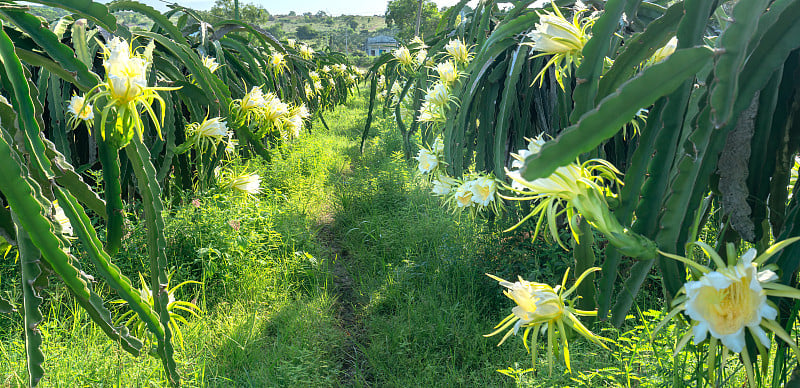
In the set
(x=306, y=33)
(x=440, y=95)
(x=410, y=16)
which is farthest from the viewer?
(x=306, y=33)

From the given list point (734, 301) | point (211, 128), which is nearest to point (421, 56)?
point (211, 128)

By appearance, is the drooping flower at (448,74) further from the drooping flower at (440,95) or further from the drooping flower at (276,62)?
the drooping flower at (276,62)

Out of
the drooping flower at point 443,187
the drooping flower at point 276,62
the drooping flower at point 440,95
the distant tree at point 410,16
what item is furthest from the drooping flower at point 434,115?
the distant tree at point 410,16

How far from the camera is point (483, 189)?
1443 mm

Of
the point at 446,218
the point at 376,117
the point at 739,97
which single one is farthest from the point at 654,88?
the point at 376,117

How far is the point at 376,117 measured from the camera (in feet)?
21.9

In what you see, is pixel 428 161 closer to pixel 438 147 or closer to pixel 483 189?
pixel 438 147

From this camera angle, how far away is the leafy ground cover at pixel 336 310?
1381 millimetres

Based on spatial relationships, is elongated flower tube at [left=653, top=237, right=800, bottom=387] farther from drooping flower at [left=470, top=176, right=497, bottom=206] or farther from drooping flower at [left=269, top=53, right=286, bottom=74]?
drooping flower at [left=269, top=53, right=286, bottom=74]

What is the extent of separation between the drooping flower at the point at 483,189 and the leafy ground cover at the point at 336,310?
1.58 ft

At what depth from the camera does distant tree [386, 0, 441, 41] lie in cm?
1939

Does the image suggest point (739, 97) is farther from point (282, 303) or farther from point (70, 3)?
point (282, 303)

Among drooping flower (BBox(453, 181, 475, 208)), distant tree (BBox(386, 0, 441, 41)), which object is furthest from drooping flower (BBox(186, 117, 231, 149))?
distant tree (BBox(386, 0, 441, 41))

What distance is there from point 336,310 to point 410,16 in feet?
69.2
